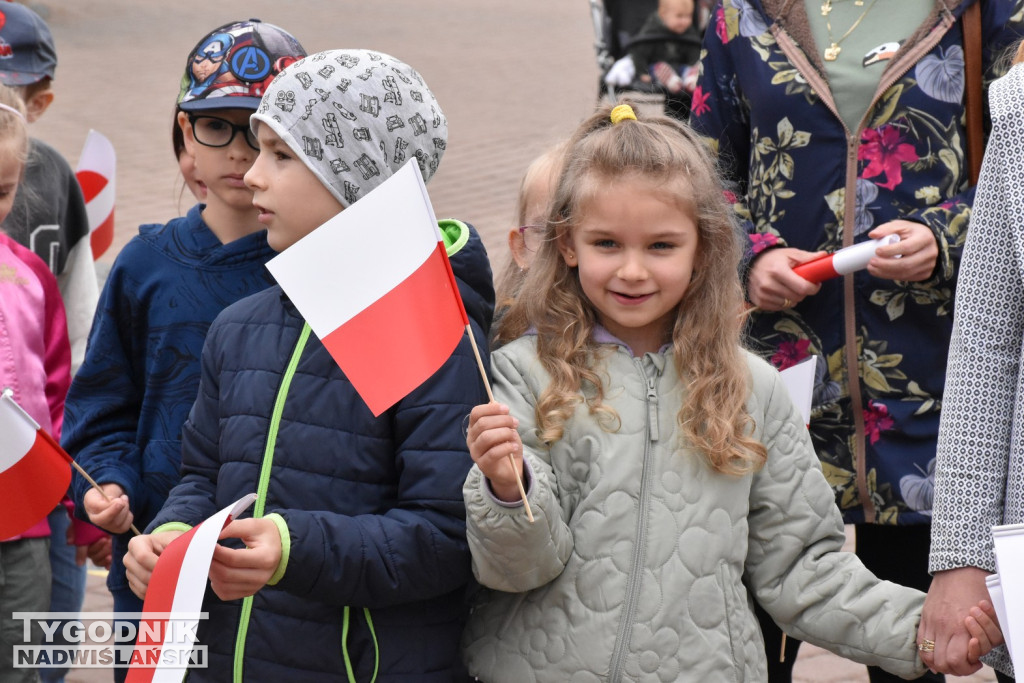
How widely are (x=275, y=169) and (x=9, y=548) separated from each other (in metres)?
1.25

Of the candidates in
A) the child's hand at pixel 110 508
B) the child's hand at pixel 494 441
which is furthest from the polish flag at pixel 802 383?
the child's hand at pixel 110 508

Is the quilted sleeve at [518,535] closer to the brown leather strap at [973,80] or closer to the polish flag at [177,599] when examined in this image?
the polish flag at [177,599]

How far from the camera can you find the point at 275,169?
7.96 feet

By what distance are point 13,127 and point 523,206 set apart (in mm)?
1198

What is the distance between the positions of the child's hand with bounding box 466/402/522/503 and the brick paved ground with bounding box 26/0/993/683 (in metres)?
2.42

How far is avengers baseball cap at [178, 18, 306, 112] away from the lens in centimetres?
294

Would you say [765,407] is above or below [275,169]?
below

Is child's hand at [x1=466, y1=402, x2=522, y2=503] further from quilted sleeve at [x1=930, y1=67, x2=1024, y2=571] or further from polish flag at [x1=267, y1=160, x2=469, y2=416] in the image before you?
quilted sleeve at [x1=930, y1=67, x2=1024, y2=571]

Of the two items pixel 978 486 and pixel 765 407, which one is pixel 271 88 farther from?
pixel 978 486

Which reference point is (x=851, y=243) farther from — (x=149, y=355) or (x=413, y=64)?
(x=413, y=64)

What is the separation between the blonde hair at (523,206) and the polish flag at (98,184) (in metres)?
1.92

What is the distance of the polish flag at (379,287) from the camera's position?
2.09 meters

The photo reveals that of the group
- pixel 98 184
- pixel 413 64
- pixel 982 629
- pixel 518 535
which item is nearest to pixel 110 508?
pixel 518 535

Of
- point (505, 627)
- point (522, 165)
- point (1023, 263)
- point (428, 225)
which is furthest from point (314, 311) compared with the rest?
point (522, 165)
